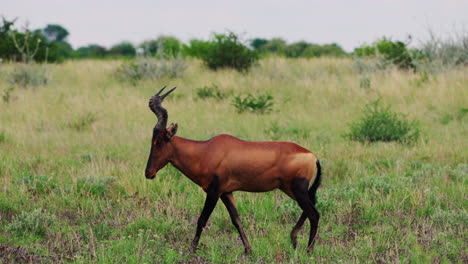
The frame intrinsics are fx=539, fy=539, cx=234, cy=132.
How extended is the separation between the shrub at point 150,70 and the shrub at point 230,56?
67.7 inches

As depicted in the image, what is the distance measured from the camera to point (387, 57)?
2089 centimetres

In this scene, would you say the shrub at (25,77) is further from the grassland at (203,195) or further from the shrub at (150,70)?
the shrub at (150,70)

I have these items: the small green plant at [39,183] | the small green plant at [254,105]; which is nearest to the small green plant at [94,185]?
the small green plant at [39,183]

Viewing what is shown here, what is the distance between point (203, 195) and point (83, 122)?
250 inches

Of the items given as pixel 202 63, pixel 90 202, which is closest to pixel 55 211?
pixel 90 202

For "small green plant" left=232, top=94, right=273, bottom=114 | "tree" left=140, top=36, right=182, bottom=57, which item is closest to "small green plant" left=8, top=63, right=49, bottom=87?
"tree" left=140, top=36, right=182, bottom=57

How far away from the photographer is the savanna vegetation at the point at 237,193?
484 cm

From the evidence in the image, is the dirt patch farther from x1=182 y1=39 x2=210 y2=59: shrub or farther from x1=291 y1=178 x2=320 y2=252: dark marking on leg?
x1=182 y1=39 x2=210 y2=59: shrub

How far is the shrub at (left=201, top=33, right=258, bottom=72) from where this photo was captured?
20.3 m

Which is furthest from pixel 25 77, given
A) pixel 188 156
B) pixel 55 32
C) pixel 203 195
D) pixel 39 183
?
pixel 55 32

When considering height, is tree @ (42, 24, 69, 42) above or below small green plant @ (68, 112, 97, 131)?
above

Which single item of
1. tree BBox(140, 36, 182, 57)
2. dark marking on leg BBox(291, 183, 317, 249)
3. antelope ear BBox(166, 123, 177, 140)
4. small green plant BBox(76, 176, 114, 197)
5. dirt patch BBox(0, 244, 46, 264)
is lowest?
dirt patch BBox(0, 244, 46, 264)

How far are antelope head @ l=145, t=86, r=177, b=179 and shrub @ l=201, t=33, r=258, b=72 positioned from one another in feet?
51.1

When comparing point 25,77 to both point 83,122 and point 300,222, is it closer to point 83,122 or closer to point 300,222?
point 83,122
